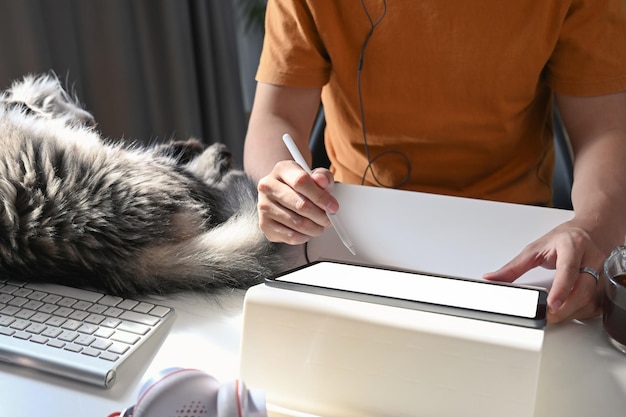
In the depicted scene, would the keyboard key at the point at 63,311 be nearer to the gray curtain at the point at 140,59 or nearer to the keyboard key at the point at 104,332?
the keyboard key at the point at 104,332

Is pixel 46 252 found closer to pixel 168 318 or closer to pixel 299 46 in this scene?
pixel 168 318

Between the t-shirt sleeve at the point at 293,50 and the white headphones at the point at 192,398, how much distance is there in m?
0.67

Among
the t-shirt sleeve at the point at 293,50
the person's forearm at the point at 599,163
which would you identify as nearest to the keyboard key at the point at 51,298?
the t-shirt sleeve at the point at 293,50

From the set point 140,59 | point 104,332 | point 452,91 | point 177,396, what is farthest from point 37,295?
point 140,59

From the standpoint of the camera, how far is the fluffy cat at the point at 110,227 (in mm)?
695

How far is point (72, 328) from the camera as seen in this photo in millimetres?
625

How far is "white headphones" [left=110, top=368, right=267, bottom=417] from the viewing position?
419 millimetres

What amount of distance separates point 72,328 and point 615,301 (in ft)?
1.76

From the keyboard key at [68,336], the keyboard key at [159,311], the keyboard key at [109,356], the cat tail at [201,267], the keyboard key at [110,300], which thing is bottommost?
the keyboard key at [159,311]

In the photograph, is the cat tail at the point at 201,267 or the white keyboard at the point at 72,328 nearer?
the white keyboard at the point at 72,328

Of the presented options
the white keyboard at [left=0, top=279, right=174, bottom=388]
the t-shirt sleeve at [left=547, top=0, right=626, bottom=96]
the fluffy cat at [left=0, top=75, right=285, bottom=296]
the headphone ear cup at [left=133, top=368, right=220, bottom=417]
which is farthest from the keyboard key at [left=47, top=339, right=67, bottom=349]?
the t-shirt sleeve at [left=547, top=0, right=626, bottom=96]

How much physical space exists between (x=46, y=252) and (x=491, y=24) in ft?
2.39

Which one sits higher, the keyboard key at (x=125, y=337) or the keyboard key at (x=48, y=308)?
the keyboard key at (x=48, y=308)

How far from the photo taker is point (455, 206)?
31.8 inches
